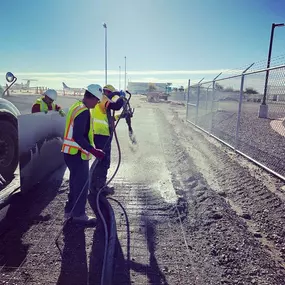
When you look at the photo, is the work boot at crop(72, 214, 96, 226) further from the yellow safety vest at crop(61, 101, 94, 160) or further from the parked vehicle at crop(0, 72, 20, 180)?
the parked vehicle at crop(0, 72, 20, 180)

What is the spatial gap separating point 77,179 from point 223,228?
2.15m

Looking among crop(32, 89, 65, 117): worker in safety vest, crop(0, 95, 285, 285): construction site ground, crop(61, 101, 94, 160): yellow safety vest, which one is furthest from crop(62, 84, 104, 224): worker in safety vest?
crop(32, 89, 65, 117): worker in safety vest

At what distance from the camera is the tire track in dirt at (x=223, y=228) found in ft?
9.56

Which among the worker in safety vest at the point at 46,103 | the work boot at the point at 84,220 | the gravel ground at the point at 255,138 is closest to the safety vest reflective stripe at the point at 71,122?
the work boot at the point at 84,220

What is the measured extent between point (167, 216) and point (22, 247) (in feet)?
6.68

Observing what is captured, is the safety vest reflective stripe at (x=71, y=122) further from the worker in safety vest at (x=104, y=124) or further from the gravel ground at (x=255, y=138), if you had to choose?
the gravel ground at (x=255, y=138)

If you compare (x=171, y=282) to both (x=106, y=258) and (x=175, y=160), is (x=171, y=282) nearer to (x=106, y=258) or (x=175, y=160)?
(x=106, y=258)

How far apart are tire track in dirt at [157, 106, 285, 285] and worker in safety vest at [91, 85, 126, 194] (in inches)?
64.1

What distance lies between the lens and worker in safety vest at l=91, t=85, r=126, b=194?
4.88 meters

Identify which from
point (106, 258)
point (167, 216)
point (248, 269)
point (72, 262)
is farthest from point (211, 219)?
point (72, 262)

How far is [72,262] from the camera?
10.0ft

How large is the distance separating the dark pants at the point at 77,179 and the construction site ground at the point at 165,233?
249 millimetres

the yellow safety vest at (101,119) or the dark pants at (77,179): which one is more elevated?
the yellow safety vest at (101,119)

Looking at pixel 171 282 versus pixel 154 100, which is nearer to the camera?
pixel 171 282
